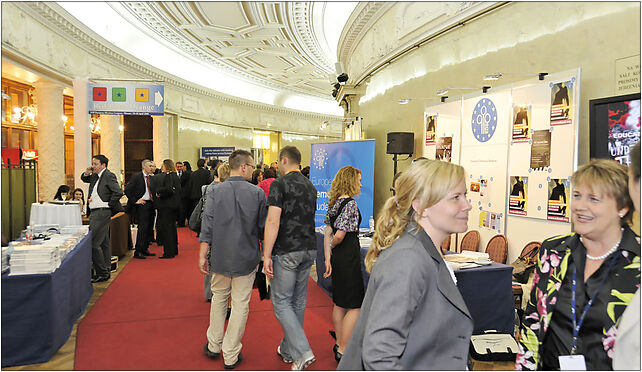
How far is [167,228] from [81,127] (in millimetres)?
3076

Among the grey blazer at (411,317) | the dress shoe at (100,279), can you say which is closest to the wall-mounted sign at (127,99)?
the dress shoe at (100,279)

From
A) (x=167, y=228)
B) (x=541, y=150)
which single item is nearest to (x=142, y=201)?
(x=167, y=228)

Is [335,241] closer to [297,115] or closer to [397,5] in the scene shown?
[397,5]

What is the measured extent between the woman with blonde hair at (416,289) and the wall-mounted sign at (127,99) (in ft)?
23.8

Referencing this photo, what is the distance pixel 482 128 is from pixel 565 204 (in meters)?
1.54

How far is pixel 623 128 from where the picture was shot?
3.51 metres

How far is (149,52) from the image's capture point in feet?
40.5

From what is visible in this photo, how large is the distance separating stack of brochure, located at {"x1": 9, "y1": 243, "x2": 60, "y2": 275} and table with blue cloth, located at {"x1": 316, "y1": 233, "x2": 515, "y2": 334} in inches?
128

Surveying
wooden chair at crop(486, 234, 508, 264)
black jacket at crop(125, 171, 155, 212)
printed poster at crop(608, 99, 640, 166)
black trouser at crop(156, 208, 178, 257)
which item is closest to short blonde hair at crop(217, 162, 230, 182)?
black trouser at crop(156, 208, 178, 257)

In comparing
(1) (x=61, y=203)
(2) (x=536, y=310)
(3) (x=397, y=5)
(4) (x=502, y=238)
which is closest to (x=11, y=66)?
(1) (x=61, y=203)

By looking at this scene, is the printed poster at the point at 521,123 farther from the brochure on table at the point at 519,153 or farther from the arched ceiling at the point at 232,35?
the arched ceiling at the point at 232,35

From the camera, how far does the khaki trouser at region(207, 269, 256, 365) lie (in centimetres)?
346

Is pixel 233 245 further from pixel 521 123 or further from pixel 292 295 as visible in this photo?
pixel 521 123

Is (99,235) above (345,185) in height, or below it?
below
